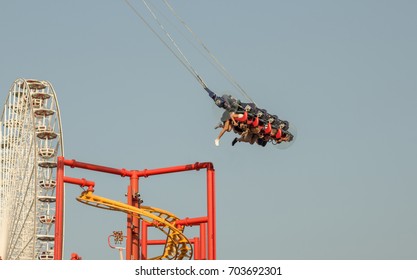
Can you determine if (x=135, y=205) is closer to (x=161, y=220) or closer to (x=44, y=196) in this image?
(x=161, y=220)

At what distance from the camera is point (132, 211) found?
34656 mm

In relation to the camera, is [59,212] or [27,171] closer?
[59,212]

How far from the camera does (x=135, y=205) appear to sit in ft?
120

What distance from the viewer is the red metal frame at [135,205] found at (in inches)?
1320

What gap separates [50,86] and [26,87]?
5.83 ft

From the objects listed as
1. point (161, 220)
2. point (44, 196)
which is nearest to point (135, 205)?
point (161, 220)

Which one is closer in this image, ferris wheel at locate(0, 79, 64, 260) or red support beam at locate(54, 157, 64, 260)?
red support beam at locate(54, 157, 64, 260)

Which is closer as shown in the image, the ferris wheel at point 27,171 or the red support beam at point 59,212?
the red support beam at point 59,212

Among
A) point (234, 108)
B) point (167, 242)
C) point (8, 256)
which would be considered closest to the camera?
point (234, 108)

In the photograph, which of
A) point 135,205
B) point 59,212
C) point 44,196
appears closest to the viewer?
point 59,212

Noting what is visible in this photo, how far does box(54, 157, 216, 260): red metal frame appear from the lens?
33531 millimetres
